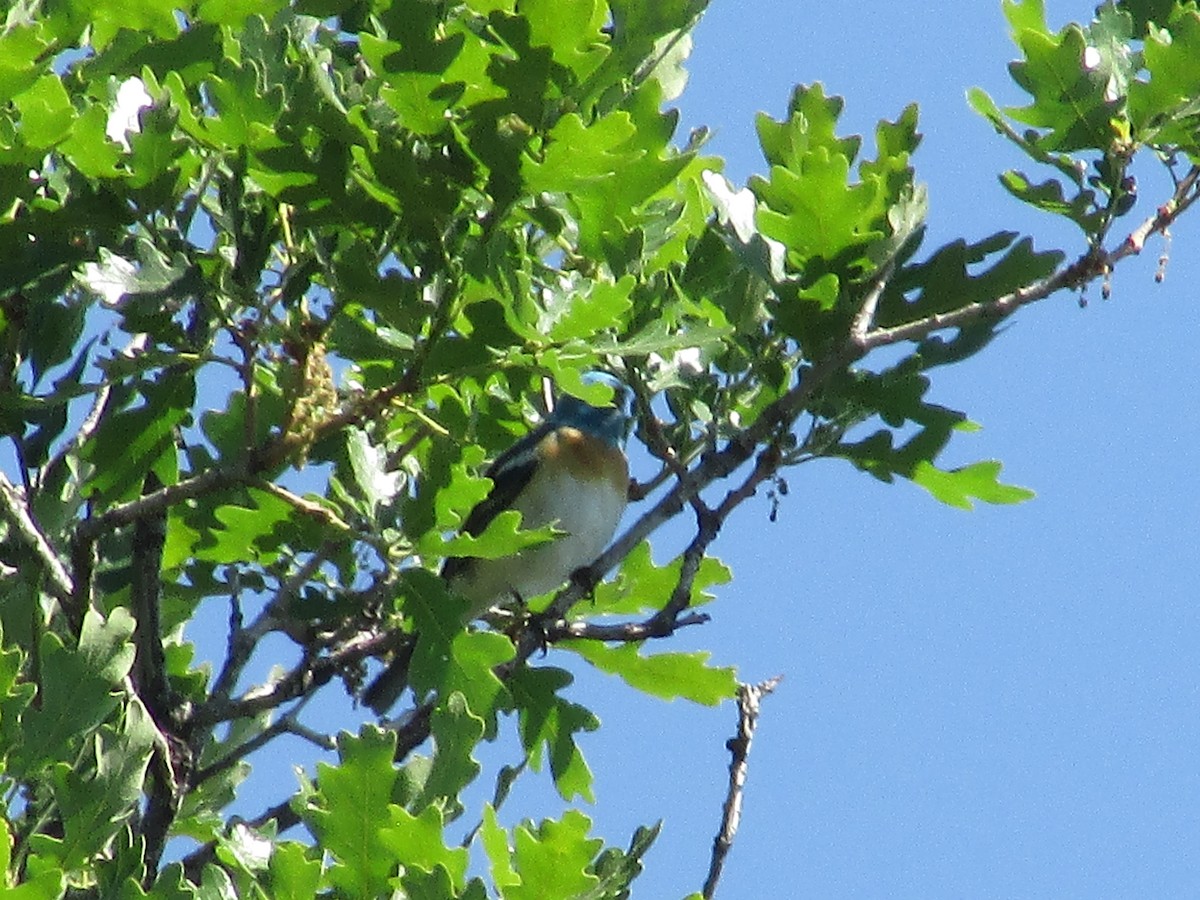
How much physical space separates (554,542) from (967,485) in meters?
1.74

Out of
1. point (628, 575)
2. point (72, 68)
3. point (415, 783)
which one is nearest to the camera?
point (415, 783)

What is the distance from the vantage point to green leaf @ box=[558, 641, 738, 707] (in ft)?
13.9

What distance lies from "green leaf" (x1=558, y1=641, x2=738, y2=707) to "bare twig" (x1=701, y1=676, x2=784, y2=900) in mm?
670

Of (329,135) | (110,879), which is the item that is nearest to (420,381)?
(329,135)

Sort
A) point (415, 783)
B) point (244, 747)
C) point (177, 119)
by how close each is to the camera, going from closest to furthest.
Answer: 1. point (415, 783)
2. point (177, 119)
3. point (244, 747)

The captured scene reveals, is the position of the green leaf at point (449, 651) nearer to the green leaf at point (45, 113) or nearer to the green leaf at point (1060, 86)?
the green leaf at point (45, 113)

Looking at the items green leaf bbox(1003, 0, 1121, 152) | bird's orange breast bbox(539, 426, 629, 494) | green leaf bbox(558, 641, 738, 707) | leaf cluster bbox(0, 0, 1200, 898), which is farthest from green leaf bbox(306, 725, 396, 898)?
bird's orange breast bbox(539, 426, 629, 494)

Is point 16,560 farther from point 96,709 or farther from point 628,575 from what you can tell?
point 628,575

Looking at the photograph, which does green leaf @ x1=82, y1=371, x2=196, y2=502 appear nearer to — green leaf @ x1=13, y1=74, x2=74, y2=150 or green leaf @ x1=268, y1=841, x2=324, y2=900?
green leaf @ x1=13, y1=74, x2=74, y2=150

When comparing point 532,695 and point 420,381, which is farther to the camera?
point 532,695

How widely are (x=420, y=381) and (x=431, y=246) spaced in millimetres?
251

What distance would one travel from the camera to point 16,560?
3641 mm

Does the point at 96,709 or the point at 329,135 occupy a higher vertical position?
the point at 329,135

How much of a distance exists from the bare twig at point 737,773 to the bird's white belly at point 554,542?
1.88 meters
